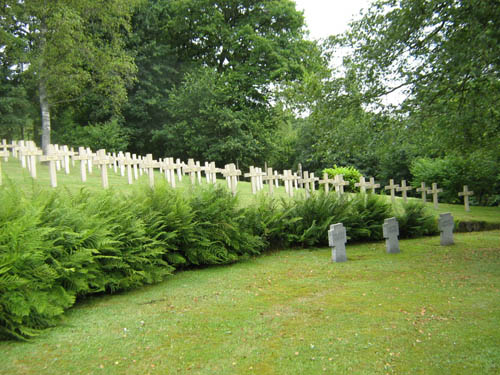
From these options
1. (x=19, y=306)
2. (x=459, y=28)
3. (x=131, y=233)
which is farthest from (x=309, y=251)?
(x=19, y=306)

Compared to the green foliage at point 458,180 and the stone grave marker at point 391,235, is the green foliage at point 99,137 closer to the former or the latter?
the green foliage at point 458,180

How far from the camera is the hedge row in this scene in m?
4.66

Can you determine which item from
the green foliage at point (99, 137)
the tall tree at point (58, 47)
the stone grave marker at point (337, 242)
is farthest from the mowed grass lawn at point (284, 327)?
the green foliage at point (99, 137)

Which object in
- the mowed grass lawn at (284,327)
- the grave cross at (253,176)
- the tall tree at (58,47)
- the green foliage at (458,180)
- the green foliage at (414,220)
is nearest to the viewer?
the mowed grass lawn at (284,327)

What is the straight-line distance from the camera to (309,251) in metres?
10.2

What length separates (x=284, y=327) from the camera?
187 inches

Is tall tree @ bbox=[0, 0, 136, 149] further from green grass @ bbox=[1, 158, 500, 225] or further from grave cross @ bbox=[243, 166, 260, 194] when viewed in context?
grave cross @ bbox=[243, 166, 260, 194]

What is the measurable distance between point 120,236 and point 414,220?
9.30 m

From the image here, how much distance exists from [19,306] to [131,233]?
2329 mm

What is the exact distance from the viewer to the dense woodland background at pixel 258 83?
28.7ft

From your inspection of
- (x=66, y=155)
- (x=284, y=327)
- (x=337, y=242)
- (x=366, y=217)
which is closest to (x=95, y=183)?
(x=66, y=155)

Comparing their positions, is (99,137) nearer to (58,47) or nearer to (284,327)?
(58,47)

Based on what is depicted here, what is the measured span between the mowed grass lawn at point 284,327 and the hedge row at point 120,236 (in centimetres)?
34

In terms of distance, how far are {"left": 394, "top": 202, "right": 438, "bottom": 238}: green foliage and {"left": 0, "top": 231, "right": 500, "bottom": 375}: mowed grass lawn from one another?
4747mm
